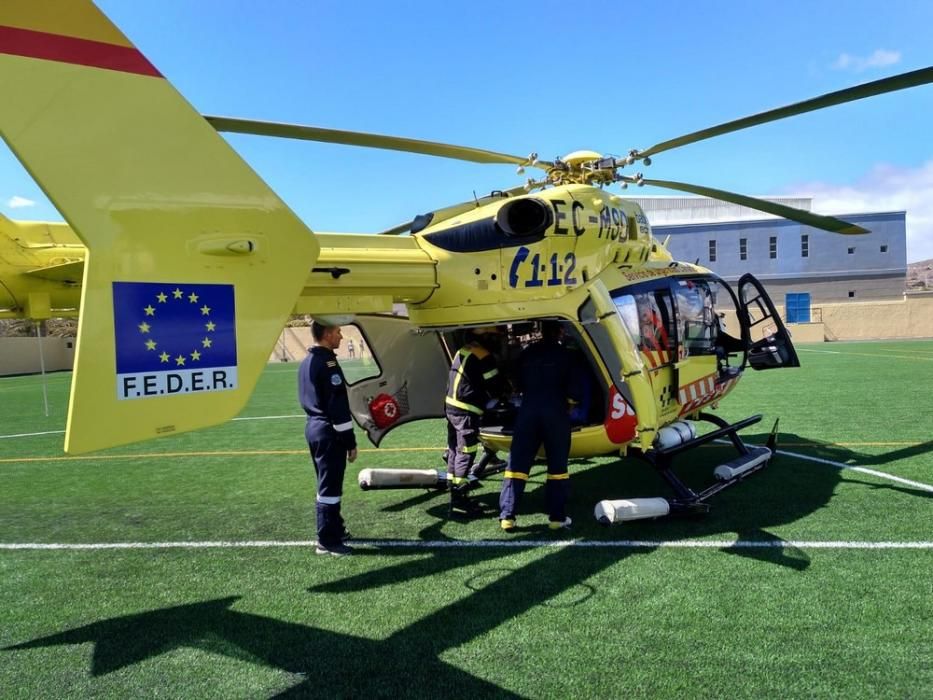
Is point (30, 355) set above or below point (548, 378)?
below

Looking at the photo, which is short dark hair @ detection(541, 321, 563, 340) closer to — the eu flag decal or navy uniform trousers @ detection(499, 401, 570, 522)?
navy uniform trousers @ detection(499, 401, 570, 522)

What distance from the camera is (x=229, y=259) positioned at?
3.46 m

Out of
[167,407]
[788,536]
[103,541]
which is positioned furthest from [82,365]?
[788,536]

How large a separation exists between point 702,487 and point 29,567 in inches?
261

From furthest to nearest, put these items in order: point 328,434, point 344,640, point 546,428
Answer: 1. point 546,428
2. point 328,434
3. point 344,640

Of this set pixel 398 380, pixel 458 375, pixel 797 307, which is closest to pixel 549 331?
pixel 458 375

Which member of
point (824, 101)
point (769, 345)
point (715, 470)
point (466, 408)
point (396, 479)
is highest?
point (824, 101)

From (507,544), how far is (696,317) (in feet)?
12.5

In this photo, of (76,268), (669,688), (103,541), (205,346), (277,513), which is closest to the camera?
(669,688)

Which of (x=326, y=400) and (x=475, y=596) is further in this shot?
(x=326, y=400)

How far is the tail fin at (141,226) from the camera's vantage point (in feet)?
9.20

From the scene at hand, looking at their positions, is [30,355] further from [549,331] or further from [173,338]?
[173,338]

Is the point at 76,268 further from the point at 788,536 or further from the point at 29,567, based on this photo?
the point at 788,536

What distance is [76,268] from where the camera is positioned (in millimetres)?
3729
